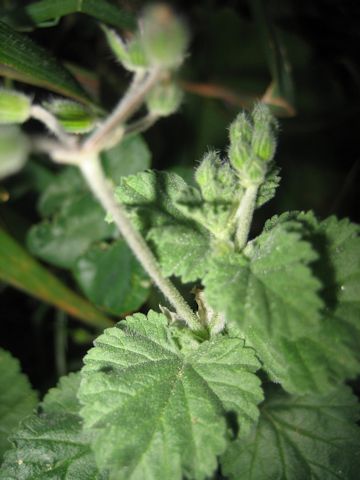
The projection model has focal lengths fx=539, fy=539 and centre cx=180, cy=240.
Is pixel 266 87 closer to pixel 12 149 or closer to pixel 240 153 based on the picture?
pixel 240 153

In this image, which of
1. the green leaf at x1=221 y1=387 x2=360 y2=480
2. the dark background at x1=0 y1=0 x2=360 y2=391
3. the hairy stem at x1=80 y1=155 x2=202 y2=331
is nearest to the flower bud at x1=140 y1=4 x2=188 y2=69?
the hairy stem at x1=80 y1=155 x2=202 y2=331

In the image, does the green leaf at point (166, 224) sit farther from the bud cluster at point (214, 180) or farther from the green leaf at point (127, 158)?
the green leaf at point (127, 158)

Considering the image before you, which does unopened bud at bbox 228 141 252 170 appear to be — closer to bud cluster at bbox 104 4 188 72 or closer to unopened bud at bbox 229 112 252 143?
unopened bud at bbox 229 112 252 143

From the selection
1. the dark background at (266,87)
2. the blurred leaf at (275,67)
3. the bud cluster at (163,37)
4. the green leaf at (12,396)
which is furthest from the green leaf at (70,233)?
the bud cluster at (163,37)

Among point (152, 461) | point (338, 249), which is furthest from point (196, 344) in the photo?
point (338, 249)

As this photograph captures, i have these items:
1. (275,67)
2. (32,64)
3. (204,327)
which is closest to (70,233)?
(32,64)

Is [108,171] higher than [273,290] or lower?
lower

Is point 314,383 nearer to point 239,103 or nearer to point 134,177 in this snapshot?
point 134,177
